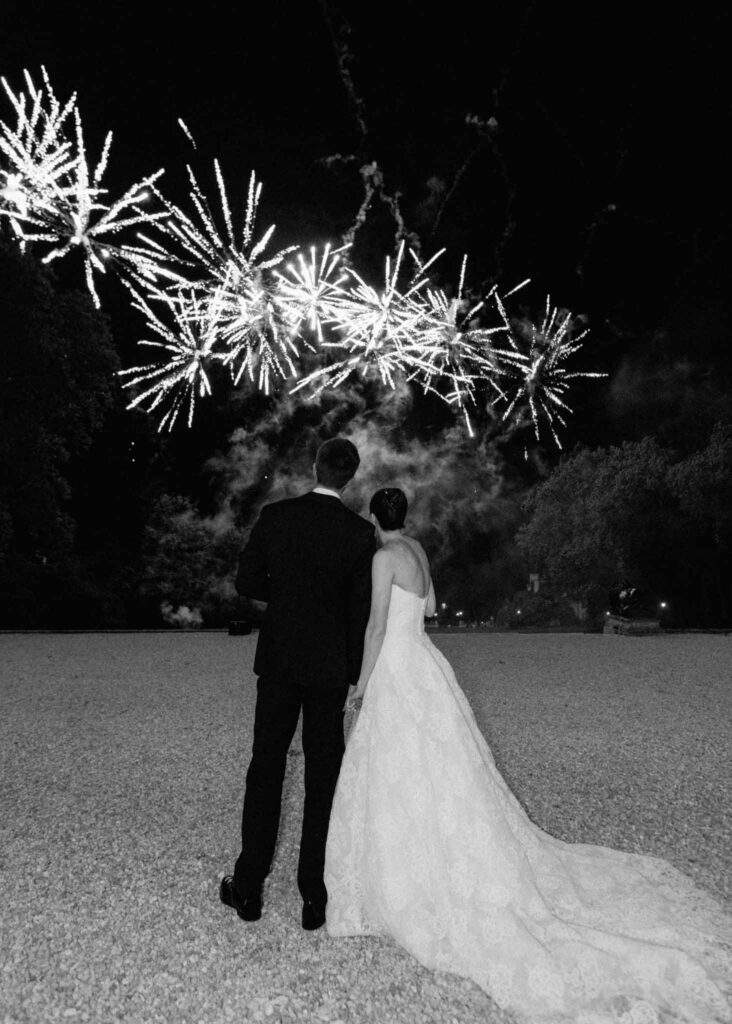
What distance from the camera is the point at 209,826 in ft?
16.4

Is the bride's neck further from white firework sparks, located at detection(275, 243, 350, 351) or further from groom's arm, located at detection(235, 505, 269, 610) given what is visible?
white firework sparks, located at detection(275, 243, 350, 351)

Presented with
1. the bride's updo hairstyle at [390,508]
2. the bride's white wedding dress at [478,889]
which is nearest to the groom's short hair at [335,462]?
the bride's updo hairstyle at [390,508]

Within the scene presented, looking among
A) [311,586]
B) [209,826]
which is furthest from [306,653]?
[209,826]

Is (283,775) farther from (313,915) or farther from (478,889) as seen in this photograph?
(478,889)

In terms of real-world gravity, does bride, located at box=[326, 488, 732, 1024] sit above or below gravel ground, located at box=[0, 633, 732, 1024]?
above

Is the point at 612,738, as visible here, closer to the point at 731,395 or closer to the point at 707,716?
the point at 707,716

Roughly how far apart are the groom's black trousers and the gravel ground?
260 mm

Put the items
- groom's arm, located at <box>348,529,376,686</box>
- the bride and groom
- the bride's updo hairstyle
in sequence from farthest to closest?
the bride's updo hairstyle
groom's arm, located at <box>348,529,376,686</box>
the bride and groom

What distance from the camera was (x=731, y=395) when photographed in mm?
33875

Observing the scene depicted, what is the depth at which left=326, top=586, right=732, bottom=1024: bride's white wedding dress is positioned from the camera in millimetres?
2982

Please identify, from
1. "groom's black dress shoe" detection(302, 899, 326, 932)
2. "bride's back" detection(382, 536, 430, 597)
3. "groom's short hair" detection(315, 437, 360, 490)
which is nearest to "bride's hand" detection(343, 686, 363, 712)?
"bride's back" detection(382, 536, 430, 597)

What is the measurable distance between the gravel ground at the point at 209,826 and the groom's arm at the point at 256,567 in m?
1.53

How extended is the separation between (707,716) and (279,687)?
755 centimetres

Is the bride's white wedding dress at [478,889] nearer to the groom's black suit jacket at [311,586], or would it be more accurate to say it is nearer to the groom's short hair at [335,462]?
the groom's black suit jacket at [311,586]
